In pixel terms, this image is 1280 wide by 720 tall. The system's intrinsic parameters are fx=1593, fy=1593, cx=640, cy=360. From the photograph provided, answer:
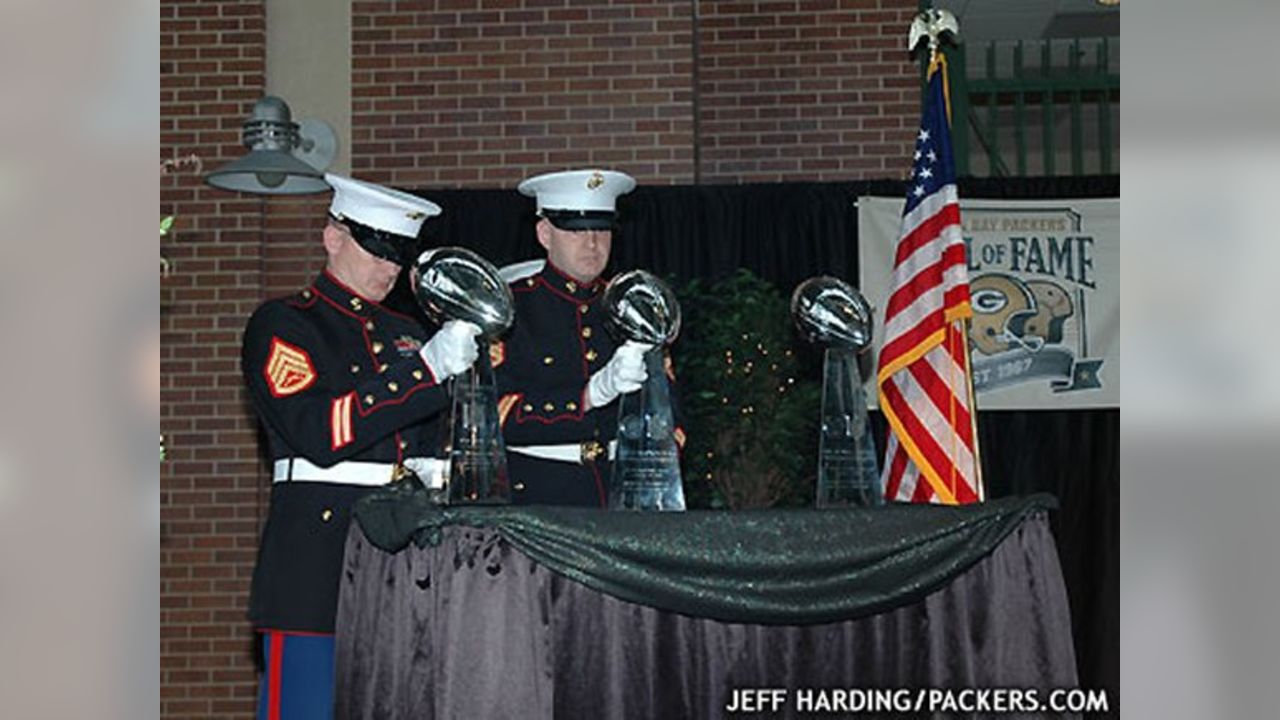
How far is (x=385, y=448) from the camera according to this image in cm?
296

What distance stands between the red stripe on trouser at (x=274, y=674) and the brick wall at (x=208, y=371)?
11.5ft

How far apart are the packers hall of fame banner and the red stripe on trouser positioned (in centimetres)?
403

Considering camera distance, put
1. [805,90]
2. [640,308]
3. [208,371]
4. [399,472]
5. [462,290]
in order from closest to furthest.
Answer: [462,290]
[640,308]
[399,472]
[208,371]
[805,90]

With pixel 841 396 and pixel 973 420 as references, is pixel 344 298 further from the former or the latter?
pixel 973 420

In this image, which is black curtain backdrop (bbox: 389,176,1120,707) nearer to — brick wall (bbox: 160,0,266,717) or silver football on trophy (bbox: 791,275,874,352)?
brick wall (bbox: 160,0,266,717)

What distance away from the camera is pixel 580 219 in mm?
3314

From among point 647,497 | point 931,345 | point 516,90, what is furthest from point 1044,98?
point 647,497

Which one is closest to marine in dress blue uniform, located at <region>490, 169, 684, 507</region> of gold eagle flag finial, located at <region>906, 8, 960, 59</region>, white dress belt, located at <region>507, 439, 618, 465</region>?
white dress belt, located at <region>507, 439, 618, 465</region>

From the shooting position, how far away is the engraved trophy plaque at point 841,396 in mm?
2869

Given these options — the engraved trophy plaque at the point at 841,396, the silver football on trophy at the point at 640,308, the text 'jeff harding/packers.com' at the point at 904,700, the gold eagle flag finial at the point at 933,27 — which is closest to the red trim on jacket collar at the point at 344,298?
the silver football on trophy at the point at 640,308

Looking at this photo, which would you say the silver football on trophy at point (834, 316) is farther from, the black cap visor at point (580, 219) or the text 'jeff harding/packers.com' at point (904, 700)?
the text 'jeff harding/packers.com' at point (904, 700)

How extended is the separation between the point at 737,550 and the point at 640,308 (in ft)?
1.82
